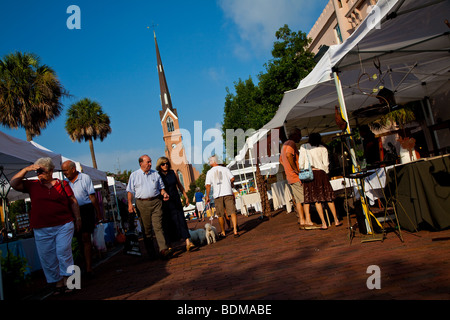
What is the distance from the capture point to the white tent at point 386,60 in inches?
209

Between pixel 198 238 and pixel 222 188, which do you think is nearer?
pixel 198 238

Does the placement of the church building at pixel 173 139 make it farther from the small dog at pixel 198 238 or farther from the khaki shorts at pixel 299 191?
the khaki shorts at pixel 299 191

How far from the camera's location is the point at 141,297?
3.95 meters

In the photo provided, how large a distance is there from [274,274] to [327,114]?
8558 millimetres

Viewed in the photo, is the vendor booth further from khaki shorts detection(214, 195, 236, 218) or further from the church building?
the church building

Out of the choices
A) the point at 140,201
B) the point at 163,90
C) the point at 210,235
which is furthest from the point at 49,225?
the point at 163,90

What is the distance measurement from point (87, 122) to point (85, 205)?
94.5ft

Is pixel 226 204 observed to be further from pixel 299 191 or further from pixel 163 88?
pixel 163 88

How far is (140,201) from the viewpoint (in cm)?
687

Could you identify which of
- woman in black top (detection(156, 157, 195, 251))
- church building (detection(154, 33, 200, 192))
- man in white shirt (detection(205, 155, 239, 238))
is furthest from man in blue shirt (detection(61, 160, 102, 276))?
church building (detection(154, 33, 200, 192))

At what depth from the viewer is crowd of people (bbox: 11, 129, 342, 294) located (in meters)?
4.95

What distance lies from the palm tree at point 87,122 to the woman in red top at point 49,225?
2869cm

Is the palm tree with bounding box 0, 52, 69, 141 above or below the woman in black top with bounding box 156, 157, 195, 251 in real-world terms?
above
